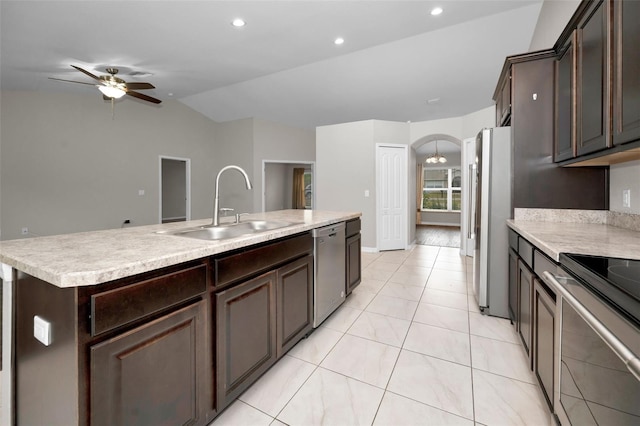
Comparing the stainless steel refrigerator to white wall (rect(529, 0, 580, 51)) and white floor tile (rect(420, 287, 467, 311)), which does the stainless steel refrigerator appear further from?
white wall (rect(529, 0, 580, 51))

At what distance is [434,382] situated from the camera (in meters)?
1.66

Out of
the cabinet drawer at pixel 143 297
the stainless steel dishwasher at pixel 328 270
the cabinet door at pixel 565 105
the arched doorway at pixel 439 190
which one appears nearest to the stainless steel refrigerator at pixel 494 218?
the cabinet door at pixel 565 105

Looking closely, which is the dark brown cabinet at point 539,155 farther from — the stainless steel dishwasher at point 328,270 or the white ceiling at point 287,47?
the stainless steel dishwasher at point 328,270

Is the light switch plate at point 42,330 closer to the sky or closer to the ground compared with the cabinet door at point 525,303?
closer to the sky

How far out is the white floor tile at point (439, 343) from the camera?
194 cm

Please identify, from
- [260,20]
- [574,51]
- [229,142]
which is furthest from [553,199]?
[229,142]

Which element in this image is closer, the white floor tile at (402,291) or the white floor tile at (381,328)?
the white floor tile at (381,328)

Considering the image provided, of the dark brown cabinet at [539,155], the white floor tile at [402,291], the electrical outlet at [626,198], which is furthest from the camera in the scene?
the white floor tile at [402,291]

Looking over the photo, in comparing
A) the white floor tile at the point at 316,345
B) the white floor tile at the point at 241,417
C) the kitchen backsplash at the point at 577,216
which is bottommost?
the white floor tile at the point at 241,417

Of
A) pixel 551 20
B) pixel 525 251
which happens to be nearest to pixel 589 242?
pixel 525 251

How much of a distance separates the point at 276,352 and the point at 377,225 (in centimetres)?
389

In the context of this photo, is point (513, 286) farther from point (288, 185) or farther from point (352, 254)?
point (288, 185)

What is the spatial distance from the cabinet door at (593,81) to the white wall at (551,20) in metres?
0.69

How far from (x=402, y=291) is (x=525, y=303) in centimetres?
147
